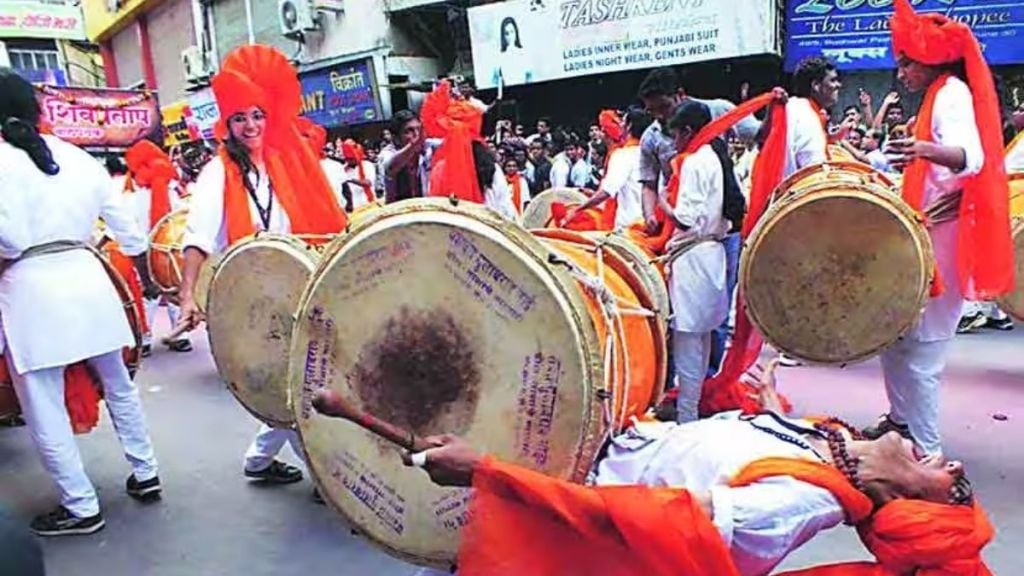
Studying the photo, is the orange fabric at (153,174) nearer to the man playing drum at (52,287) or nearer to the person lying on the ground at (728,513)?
the man playing drum at (52,287)

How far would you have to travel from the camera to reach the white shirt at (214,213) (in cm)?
342

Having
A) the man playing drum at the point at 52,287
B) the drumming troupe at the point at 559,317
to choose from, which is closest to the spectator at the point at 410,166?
the drumming troupe at the point at 559,317

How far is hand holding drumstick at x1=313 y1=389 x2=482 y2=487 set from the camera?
154cm

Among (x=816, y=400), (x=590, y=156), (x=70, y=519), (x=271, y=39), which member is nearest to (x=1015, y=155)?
(x=816, y=400)

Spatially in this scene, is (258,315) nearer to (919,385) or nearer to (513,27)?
(919,385)

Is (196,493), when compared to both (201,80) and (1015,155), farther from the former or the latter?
(201,80)

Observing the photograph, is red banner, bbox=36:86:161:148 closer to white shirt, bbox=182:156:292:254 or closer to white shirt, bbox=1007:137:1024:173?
white shirt, bbox=182:156:292:254

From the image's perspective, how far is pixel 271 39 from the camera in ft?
62.9

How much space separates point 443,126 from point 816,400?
7.62 ft

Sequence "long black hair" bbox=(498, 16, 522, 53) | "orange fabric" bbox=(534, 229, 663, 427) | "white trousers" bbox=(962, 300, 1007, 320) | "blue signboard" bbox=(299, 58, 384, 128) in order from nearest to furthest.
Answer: "orange fabric" bbox=(534, 229, 663, 427) → "white trousers" bbox=(962, 300, 1007, 320) → "long black hair" bbox=(498, 16, 522, 53) → "blue signboard" bbox=(299, 58, 384, 128)

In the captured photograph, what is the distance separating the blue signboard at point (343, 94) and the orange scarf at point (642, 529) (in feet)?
49.5

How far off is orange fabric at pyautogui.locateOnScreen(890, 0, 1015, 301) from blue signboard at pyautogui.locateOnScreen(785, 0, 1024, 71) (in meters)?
7.13

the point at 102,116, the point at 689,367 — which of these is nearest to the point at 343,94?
the point at 102,116

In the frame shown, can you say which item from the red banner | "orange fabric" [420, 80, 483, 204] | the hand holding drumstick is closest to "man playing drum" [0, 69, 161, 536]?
"orange fabric" [420, 80, 483, 204]
